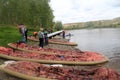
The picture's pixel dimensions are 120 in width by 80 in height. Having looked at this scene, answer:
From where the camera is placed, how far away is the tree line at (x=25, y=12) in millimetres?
82375

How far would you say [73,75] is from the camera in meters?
17.2

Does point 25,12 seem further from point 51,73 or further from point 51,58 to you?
point 51,73

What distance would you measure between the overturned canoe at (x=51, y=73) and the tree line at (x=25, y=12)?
212 feet

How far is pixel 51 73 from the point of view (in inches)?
695

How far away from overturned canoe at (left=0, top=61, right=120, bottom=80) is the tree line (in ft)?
Answer: 212

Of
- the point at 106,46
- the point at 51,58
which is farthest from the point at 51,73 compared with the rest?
the point at 106,46

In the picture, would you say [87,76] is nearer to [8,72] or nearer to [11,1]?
[8,72]

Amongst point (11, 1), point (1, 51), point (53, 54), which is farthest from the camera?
point (11, 1)

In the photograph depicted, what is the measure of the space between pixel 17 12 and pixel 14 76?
6538 centimetres

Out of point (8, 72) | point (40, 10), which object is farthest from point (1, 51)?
point (40, 10)

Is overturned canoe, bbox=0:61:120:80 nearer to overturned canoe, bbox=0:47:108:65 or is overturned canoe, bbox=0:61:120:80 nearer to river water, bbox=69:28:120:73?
overturned canoe, bbox=0:47:108:65

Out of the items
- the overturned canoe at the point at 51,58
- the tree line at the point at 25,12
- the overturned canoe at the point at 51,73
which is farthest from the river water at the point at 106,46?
the tree line at the point at 25,12

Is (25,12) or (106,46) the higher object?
(25,12)

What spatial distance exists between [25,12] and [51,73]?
6609 centimetres
